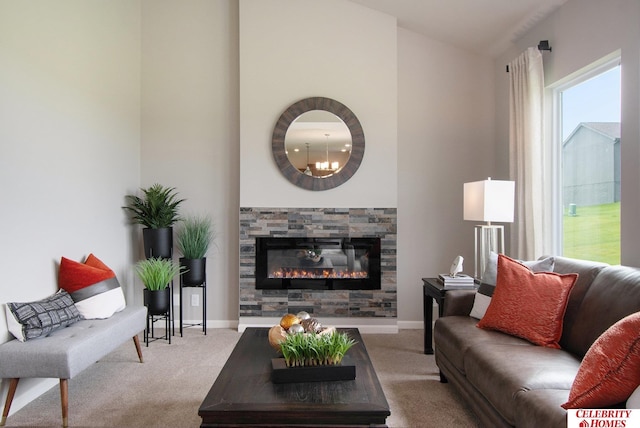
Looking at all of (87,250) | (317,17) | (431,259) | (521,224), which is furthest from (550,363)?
(317,17)

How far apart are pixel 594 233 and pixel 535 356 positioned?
1.50 metres

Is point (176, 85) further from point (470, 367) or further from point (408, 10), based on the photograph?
point (470, 367)

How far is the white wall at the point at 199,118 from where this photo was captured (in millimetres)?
4586

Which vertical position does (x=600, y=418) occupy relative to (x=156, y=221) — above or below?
below

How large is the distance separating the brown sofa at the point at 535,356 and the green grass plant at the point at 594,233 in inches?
18.9

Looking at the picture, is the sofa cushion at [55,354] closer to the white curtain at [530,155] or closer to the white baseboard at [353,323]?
the white baseboard at [353,323]

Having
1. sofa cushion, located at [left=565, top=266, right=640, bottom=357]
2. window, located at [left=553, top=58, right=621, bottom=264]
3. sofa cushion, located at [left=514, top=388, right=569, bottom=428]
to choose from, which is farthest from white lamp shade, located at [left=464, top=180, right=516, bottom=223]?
sofa cushion, located at [left=514, top=388, right=569, bottom=428]

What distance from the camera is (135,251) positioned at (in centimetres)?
449

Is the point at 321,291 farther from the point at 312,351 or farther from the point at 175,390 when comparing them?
the point at 312,351

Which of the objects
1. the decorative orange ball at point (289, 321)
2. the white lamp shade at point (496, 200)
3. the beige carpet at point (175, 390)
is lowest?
the beige carpet at point (175, 390)

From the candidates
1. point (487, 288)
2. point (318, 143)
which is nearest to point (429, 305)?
point (487, 288)

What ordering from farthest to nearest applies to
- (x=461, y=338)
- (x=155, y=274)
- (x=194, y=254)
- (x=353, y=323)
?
(x=353, y=323), (x=194, y=254), (x=155, y=274), (x=461, y=338)

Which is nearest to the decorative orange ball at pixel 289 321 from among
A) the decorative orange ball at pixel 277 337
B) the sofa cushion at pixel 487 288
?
the decorative orange ball at pixel 277 337

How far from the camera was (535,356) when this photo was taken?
2168 millimetres
